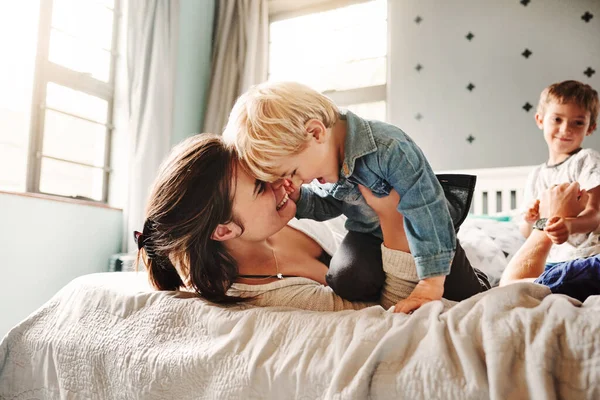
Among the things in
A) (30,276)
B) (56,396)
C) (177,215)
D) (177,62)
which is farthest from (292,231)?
(177,62)

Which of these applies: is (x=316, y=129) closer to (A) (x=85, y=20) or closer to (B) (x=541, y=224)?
(B) (x=541, y=224)

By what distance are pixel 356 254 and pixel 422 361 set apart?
0.47 metres

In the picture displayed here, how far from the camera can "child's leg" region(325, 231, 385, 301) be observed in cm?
111

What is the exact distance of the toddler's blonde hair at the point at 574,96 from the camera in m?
1.88

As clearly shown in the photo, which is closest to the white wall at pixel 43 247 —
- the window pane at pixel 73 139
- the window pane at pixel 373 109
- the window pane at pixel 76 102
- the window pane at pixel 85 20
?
the window pane at pixel 73 139

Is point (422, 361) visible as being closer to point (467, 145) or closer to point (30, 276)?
point (30, 276)

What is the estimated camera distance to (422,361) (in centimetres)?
70

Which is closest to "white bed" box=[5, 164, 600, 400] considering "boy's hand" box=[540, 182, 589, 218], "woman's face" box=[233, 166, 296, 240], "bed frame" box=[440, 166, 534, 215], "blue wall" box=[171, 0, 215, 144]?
"woman's face" box=[233, 166, 296, 240]

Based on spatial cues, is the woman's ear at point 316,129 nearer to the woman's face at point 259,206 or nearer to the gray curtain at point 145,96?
the woman's face at point 259,206

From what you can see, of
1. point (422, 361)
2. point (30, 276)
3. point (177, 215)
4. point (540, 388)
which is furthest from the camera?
point (30, 276)

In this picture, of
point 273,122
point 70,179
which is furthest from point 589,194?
point 70,179

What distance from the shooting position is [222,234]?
A: 115cm

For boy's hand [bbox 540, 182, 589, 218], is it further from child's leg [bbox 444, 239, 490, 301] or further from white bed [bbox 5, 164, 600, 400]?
white bed [bbox 5, 164, 600, 400]

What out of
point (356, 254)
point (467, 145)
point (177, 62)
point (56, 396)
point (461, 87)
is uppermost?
point (177, 62)
